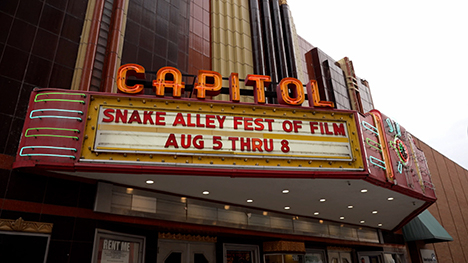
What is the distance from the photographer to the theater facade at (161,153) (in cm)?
1012

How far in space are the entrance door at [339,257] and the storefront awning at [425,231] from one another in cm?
576

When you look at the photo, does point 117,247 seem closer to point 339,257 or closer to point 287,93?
point 287,93

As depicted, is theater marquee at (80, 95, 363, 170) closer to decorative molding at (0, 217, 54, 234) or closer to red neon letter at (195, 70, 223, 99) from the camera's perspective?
red neon letter at (195, 70, 223, 99)

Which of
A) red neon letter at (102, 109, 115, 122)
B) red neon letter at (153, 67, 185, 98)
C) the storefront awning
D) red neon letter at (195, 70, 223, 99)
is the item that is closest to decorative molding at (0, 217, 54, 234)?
red neon letter at (102, 109, 115, 122)

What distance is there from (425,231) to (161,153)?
23.6 m

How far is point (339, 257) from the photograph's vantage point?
23.3 metres

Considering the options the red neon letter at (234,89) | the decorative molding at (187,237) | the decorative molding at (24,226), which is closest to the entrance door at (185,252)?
the decorative molding at (187,237)

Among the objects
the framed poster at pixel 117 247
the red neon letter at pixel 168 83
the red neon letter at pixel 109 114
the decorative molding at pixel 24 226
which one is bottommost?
the framed poster at pixel 117 247

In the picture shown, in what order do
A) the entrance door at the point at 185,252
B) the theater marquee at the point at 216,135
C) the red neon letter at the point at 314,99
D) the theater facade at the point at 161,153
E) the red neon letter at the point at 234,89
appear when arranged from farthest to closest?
the entrance door at the point at 185,252 < the red neon letter at the point at 314,99 < the red neon letter at the point at 234,89 < the theater marquee at the point at 216,135 < the theater facade at the point at 161,153

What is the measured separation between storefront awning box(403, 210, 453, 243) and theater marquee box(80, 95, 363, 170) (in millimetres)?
17309

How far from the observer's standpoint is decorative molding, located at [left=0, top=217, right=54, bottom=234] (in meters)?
9.55

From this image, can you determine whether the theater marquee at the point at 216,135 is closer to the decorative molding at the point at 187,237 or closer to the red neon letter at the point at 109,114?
the red neon letter at the point at 109,114

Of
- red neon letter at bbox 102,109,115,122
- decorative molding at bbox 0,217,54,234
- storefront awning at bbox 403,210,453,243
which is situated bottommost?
decorative molding at bbox 0,217,54,234

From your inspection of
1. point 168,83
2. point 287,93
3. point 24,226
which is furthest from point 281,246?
point 24,226
